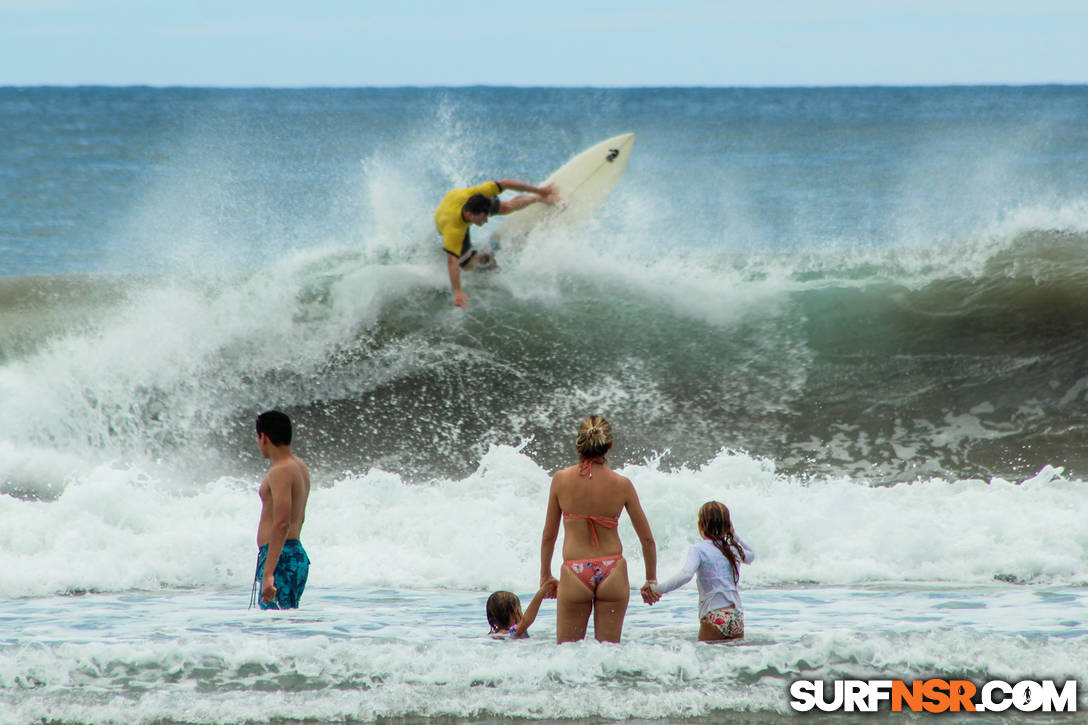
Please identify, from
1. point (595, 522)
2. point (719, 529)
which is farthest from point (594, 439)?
point (719, 529)

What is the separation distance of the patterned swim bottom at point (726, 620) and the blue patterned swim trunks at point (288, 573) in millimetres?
1858

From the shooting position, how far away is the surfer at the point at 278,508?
15.4ft

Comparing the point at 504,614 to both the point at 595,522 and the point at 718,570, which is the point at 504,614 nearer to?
the point at 595,522

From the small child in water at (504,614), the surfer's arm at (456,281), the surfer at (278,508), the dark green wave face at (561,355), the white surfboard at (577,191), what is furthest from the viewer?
the white surfboard at (577,191)

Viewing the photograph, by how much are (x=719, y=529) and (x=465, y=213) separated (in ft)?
19.9

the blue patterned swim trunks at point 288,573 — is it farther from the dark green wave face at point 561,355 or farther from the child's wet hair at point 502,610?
the dark green wave face at point 561,355

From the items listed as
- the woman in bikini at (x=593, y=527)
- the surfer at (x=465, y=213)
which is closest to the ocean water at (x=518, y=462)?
the woman in bikini at (x=593, y=527)

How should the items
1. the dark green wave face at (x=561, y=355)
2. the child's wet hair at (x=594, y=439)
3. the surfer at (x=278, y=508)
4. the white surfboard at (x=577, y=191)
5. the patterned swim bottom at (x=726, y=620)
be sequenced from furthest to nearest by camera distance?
the white surfboard at (x=577, y=191)
the dark green wave face at (x=561, y=355)
the surfer at (x=278, y=508)
the patterned swim bottom at (x=726, y=620)
the child's wet hair at (x=594, y=439)

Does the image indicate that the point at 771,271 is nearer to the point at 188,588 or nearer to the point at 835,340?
the point at 835,340

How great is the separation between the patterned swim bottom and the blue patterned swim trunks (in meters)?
1.86

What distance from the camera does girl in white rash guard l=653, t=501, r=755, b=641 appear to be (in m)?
4.43

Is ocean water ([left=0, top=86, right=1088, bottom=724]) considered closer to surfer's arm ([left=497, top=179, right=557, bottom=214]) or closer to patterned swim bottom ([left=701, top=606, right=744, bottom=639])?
patterned swim bottom ([left=701, top=606, right=744, bottom=639])

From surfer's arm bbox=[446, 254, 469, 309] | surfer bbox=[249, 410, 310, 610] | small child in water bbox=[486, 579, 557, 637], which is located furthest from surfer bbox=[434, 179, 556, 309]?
small child in water bbox=[486, 579, 557, 637]

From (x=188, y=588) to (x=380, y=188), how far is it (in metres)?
7.28
